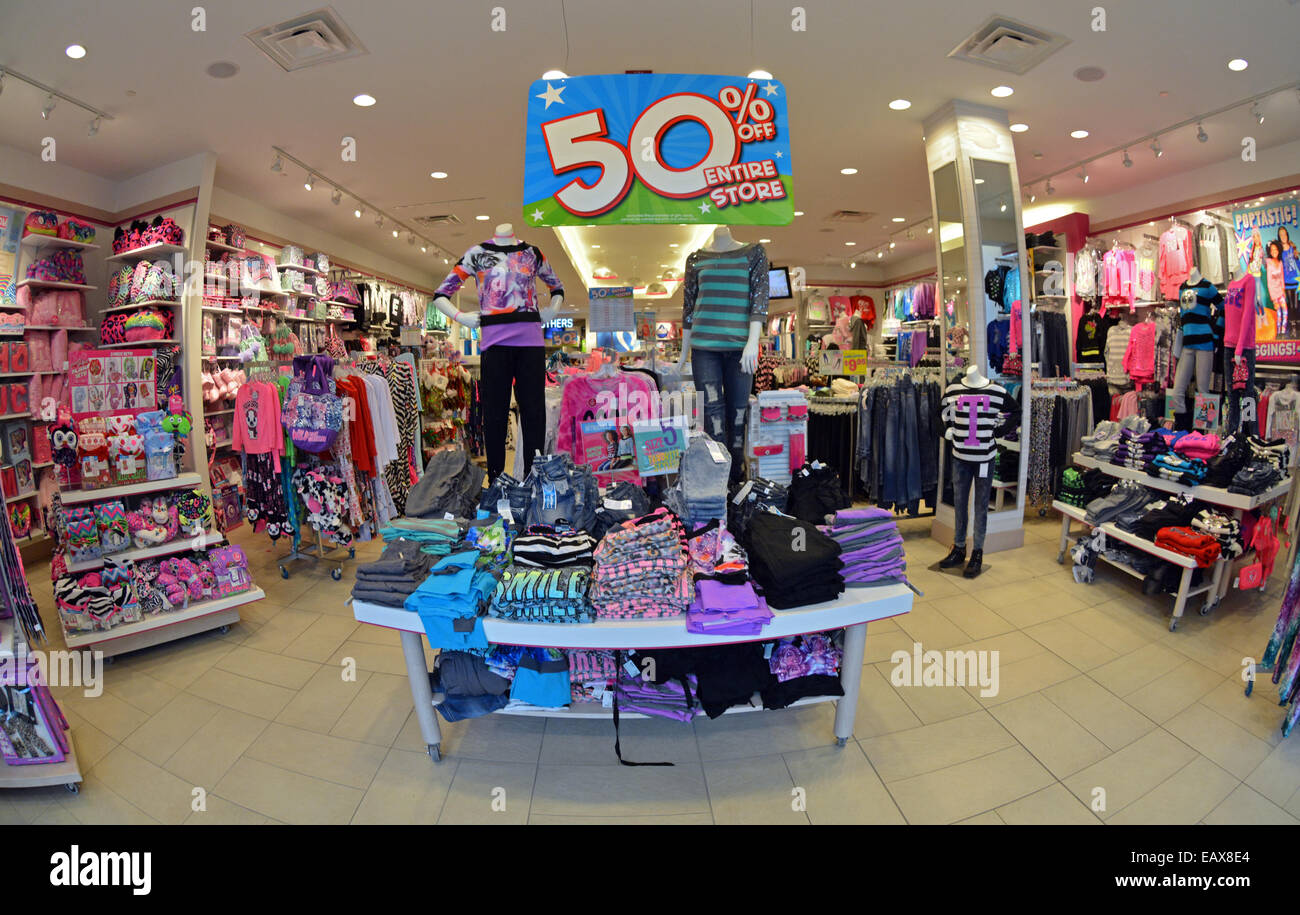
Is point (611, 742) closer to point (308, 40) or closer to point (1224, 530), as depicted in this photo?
point (1224, 530)

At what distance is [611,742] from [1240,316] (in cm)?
652

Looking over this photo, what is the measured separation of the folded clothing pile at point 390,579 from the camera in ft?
6.97

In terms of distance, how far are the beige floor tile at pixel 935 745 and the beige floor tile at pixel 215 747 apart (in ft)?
8.44

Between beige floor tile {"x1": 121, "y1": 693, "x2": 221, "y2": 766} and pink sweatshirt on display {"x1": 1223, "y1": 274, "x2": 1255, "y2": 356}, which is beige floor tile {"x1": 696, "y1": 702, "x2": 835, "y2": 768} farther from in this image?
pink sweatshirt on display {"x1": 1223, "y1": 274, "x2": 1255, "y2": 356}

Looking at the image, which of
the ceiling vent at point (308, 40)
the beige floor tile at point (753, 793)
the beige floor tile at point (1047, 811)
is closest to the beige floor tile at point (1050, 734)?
the beige floor tile at point (1047, 811)

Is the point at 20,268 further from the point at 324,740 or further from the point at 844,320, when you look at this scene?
the point at 844,320

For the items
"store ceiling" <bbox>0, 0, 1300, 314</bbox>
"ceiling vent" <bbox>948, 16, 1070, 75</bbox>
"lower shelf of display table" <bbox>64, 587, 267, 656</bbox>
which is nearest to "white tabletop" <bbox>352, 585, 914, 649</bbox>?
"lower shelf of display table" <bbox>64, 587, 267, 656</bbox>

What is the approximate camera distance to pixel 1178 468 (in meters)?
3.71

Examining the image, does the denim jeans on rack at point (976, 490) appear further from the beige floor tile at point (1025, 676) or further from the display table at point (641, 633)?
the display table at point (641, 633)

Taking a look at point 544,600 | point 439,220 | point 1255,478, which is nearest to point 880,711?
point 544,600

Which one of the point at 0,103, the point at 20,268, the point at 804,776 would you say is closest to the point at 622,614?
the point at 804,776

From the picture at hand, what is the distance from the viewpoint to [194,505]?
11.7ft

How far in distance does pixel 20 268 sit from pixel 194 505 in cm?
361

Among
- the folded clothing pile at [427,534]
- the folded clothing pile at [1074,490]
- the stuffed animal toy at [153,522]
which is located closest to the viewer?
the folded clothing pile at [427,534]
